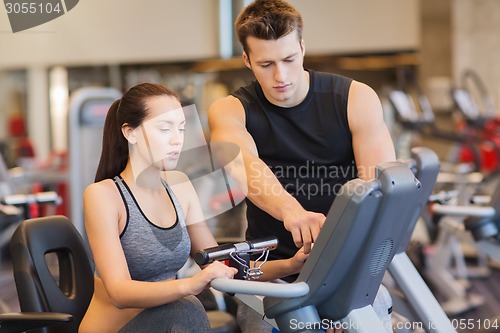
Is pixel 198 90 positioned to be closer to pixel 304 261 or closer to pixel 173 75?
pixel 173 75

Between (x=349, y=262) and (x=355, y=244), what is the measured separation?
0.18ft

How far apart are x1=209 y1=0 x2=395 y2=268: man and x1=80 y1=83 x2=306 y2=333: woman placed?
266 millimetres

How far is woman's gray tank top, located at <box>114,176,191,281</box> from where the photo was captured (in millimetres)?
1743

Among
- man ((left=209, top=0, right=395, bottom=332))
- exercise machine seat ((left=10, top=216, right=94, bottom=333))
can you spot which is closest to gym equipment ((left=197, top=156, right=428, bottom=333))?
man ((left=209, top=0, right=395, bottom=332))

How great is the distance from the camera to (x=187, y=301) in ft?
5.84

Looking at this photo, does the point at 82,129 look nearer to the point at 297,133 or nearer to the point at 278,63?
the point at 297,133

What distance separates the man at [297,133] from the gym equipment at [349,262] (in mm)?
328

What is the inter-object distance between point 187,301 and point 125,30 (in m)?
0.98

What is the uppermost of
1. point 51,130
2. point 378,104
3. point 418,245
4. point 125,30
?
point 125,30

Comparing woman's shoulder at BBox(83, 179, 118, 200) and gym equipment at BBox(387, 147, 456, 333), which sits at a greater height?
woman's shoulder at BBox(83, 179, 118, 200)

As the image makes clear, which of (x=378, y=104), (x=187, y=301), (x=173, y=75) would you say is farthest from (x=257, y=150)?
(x=173, y=75)

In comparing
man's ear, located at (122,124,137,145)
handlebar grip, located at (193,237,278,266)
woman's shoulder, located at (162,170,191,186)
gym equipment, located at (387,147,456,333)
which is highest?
man's ear, located at (122,124,137,145)

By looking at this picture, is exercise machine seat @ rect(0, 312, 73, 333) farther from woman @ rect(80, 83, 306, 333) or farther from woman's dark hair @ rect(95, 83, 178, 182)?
woman's dark hair @ rect(95, 83, 178, 182)

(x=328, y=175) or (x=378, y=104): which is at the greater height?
(x=378, y=104)
